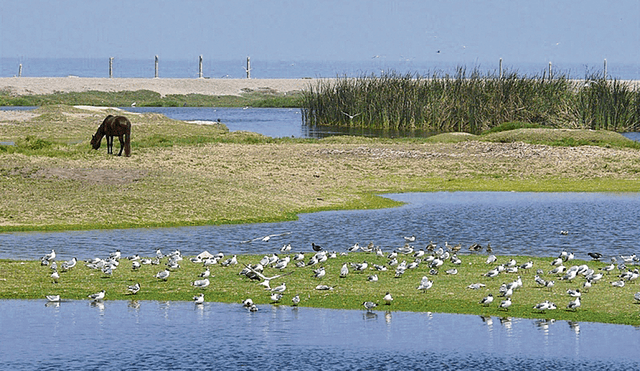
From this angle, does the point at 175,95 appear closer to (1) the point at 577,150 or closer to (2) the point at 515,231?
(1) the point at 577,150

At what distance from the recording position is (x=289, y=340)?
62.6 feet

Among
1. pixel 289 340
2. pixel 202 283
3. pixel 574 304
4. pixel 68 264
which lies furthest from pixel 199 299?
pixel 574 304

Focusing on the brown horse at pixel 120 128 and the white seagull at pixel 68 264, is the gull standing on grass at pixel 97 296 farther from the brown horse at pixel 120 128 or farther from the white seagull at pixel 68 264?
the brown horse at pixel 120 128

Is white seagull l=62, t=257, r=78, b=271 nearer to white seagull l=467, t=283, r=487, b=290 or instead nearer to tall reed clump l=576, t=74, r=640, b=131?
white seagull l=467, t=283, r=487, b=290

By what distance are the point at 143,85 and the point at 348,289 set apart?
133 meters

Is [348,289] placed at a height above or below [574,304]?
below


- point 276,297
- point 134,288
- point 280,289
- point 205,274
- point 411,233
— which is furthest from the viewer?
point 411,233

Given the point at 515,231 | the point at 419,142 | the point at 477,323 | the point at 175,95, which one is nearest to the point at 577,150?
the point at 419,142

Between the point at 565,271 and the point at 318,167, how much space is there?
88.4 feet

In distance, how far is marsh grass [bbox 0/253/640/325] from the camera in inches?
847

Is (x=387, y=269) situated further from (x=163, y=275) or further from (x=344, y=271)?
(x=163, y=275)

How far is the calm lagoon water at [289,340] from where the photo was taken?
699 inches

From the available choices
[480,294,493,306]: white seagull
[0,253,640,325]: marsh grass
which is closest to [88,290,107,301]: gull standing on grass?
[0,253,640,325]: marsh grass

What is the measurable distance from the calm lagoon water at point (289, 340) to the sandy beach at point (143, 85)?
408ft
